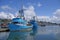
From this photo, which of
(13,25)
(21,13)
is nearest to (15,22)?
(13,25)

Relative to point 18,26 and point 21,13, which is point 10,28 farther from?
point 21,13

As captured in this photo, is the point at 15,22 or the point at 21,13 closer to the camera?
the point at 15,22

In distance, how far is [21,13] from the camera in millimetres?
52000

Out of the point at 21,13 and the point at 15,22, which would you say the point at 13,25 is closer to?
the point at 15,22

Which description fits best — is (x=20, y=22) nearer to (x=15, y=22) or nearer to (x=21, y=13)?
(x=15, y=22)

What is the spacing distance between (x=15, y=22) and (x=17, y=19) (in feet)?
3.51

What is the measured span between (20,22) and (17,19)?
1.33 meters

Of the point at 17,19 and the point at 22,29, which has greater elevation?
the point at 17,19

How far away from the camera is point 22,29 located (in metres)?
41.8

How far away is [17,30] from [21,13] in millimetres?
12555

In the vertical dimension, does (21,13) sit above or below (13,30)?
above

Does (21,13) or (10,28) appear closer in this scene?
(10,28)

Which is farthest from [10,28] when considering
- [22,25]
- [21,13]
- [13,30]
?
[21,13]

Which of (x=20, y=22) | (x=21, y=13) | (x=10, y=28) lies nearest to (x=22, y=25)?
(x=20, y=22)
